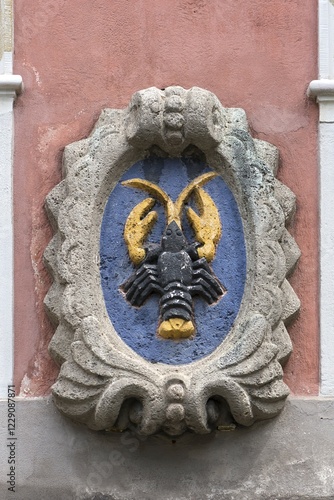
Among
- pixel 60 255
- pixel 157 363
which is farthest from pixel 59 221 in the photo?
pixel 157 363

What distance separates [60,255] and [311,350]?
1.00m

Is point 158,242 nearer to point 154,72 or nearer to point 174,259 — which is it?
point 174,259

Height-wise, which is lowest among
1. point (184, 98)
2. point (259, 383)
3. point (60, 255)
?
point (259, 383)

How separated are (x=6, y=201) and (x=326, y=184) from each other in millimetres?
1221

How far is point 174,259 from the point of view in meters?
7.52

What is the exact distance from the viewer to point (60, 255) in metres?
7.52

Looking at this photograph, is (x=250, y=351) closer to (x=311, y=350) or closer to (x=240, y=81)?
(x=311, y=350)

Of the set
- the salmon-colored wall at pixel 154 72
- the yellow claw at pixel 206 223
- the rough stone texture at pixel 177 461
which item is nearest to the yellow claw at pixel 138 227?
the yellow claw at pixel 206 223

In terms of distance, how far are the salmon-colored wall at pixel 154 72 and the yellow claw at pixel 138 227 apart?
346mm

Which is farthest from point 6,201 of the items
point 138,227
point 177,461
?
point 177,461

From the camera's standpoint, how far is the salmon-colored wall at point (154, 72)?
7766mm

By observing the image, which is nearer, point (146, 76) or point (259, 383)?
point (259, 383)

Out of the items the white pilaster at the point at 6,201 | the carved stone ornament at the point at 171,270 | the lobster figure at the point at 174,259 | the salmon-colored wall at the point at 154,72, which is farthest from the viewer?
the salmon-colored wall at the point at 154,72

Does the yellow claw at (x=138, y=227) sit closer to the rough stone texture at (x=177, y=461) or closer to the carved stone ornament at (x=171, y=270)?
the carved stone ornament at (x=171, y=270)
